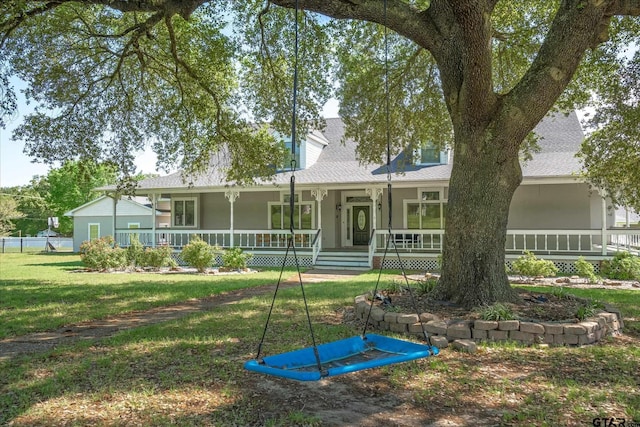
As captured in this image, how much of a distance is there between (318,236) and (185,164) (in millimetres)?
6317

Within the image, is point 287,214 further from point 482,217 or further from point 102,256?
point 482,217

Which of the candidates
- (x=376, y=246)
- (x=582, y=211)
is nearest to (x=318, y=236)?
(x=376, y=246)

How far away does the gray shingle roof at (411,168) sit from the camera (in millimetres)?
16109

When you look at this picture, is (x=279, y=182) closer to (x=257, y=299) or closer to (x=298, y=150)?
(x=298, y=150)

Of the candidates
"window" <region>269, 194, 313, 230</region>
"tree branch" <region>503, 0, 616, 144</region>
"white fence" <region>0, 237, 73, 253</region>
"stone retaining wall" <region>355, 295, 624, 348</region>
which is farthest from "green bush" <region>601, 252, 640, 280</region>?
"white fence" <region>0, 237, 73, 253</region>

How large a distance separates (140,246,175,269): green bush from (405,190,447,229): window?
937 cm

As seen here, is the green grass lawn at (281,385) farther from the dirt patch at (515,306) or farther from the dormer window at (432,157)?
the dormer window at (432,157)

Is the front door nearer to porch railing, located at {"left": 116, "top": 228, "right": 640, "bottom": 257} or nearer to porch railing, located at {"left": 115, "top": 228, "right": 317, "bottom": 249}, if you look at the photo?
porch railing, located at {"left": 116, "top": 228, "right": 640, "bottom": 257}

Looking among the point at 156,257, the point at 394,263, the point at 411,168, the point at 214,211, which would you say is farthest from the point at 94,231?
the point at 411,168

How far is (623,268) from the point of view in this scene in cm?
1327

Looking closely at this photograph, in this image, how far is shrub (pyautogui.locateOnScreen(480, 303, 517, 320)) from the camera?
621 centimetres

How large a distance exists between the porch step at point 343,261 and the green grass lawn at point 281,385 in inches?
398

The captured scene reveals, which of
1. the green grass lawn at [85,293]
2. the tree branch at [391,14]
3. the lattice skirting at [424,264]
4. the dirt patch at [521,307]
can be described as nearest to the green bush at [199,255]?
the green grass lawn at [85,293]

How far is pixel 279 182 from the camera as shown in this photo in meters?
19.1
